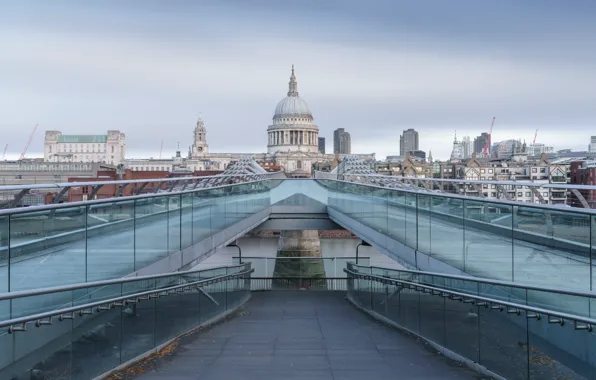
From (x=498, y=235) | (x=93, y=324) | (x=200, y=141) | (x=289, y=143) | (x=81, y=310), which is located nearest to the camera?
(x=81, y=310)

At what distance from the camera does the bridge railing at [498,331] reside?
18.7 feet

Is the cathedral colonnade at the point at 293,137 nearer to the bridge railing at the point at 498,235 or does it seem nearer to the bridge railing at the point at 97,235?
the bridge railing at the point at 498,235

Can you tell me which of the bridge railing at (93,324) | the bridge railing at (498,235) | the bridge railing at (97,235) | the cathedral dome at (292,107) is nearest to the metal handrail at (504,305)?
the bridge railing at (498,235)

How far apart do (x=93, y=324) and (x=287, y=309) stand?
6406 mm

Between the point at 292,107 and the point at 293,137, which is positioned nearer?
the point at 293,137

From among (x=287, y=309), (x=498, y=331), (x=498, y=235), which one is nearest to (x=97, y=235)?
(x=498, y=331)

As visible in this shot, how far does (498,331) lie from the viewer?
695cm

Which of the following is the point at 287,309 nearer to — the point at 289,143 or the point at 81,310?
the point at 81,310

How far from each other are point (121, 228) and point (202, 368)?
2.31 m

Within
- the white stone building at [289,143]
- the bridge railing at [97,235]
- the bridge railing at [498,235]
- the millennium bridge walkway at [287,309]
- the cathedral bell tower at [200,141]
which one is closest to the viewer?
the millennium bridge walkway at [287,309]

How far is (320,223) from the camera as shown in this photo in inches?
1014

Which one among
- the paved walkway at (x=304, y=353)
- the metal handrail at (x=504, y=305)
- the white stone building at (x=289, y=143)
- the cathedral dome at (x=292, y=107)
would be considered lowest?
the paved walkway at (x=304, y=353)

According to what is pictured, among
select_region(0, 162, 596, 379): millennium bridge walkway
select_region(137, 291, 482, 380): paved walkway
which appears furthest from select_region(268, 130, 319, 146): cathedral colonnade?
select_region(137, 291, 482, 380): paved walkway

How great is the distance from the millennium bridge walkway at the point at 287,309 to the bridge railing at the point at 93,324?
2 centimetres
